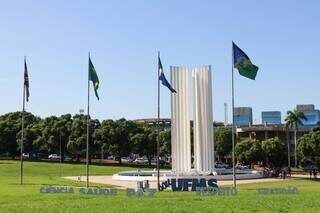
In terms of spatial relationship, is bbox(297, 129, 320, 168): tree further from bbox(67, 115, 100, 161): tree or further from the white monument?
bbox(67, 115, 100, 161): tree

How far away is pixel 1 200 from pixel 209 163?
3577 cm

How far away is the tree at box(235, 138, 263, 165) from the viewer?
10331 centimetres

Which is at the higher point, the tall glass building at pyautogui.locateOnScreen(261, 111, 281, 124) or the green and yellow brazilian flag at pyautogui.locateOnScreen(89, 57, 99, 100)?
the tall glass building at pyautogui.locateOnScreen(261, 111, 281, 124)

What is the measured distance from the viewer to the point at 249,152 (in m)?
103

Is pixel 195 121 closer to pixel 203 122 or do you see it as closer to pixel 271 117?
pixel 203 122

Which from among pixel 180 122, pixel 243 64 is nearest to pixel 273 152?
pixel 180 122

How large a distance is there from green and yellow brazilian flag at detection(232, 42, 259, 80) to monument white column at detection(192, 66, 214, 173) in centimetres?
2054

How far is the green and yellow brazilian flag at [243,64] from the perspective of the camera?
1725 inches

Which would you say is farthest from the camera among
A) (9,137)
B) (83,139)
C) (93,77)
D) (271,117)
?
(271,117)

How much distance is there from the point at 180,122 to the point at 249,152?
40193 mm

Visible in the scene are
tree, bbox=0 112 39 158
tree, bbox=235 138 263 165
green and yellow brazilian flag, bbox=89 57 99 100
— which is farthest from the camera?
tree, bbox=0 112 39 158

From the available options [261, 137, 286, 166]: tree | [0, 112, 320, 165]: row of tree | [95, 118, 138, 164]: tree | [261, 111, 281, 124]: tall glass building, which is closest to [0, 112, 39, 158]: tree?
[0, 112, 320, 165]: row of tree

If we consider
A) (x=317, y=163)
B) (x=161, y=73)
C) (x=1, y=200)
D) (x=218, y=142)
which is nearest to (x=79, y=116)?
(x=218, y=142)

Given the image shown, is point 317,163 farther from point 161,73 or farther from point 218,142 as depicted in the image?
point 161,73
